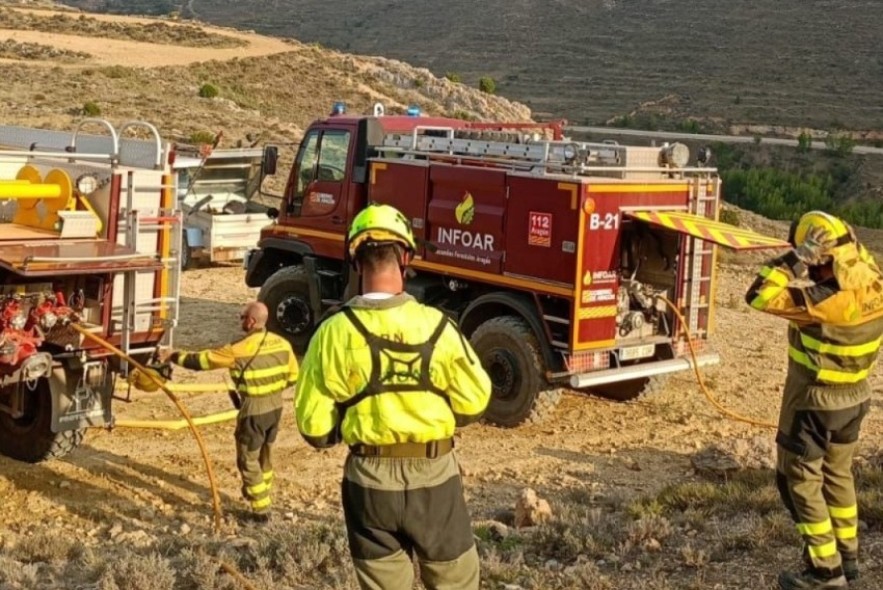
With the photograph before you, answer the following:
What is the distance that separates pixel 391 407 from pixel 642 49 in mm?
82839

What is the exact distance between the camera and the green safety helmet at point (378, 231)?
379cm

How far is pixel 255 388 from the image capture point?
23.0 feet

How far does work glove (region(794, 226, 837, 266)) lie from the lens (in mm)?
5477

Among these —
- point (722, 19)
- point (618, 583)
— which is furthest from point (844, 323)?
point (722, 19)

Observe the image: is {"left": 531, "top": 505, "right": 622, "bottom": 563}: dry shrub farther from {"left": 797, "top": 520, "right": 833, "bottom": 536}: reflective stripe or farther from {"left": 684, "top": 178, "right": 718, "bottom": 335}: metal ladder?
{"left": 684, "top": 178, "right": 718, "bottom": 335}: metal ladder

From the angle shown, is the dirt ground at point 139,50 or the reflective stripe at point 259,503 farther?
the dirt ground at point 139,50

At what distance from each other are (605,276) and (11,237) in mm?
4609

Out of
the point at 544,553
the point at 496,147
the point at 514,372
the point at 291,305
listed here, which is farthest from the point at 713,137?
the point at 544,553

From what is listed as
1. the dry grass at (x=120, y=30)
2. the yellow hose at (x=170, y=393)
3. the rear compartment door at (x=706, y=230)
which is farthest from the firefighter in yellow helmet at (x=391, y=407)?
the dry grass at (x=120, y=30)

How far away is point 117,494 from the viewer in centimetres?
759

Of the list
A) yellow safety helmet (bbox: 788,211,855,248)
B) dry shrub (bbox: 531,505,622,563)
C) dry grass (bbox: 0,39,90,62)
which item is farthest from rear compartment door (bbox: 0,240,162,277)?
dry grass (bbox: 0,39,90,62)

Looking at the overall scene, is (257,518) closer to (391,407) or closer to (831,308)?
(391,407)

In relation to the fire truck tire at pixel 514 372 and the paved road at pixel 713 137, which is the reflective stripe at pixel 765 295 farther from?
the paved road at pixel 713 137

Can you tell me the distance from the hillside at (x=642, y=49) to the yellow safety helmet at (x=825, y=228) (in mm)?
58910
